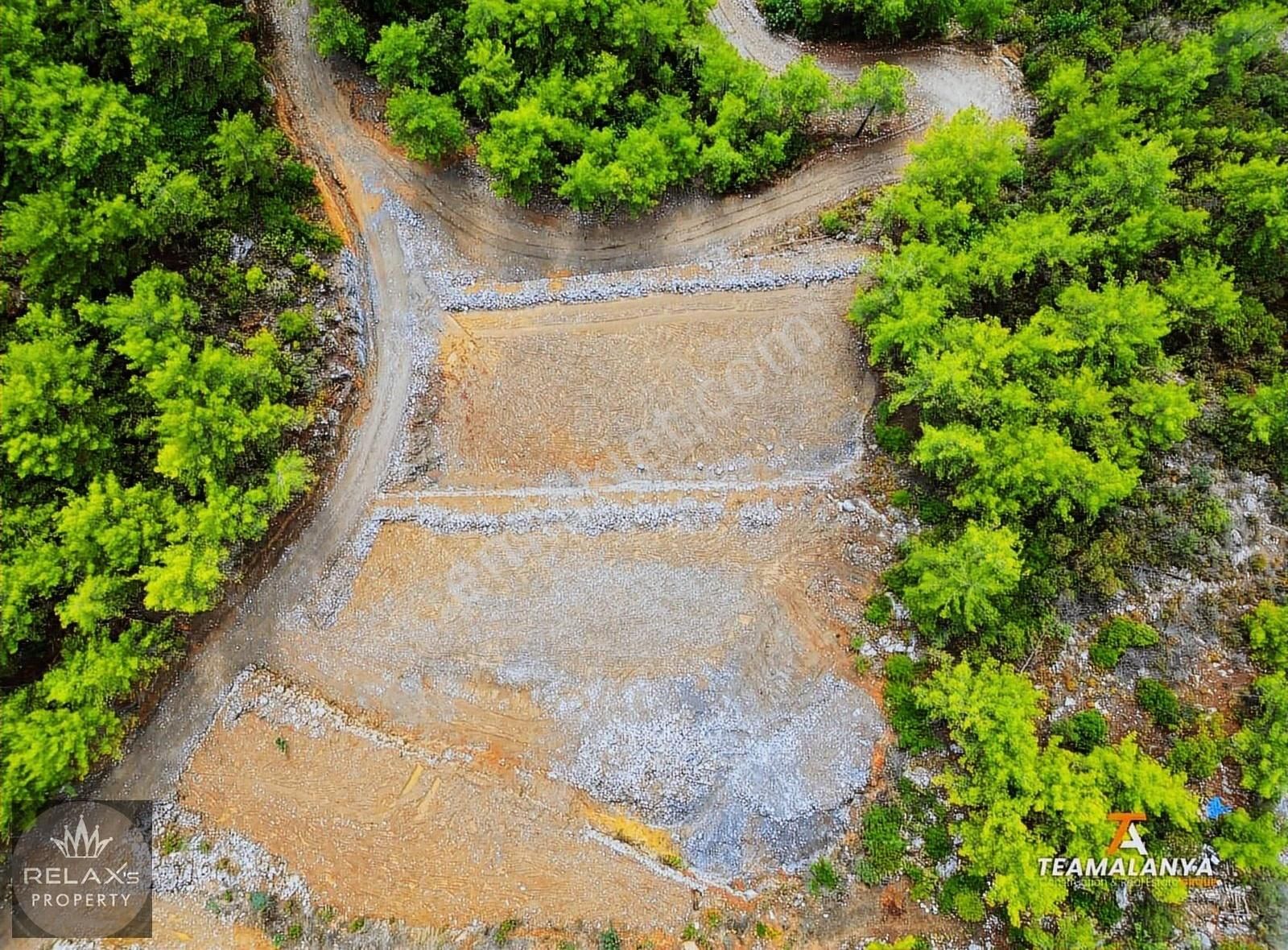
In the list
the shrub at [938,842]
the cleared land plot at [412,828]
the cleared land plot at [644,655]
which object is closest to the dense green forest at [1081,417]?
the shrub at [938,842]

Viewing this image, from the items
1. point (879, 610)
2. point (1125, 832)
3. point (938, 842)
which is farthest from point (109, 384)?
point (1125, 832)

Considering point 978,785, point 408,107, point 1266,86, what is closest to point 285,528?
point 408,107

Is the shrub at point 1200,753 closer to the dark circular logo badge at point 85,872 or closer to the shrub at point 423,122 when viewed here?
the shrub at point 423,122

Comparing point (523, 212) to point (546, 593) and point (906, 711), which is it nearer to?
point (546, 593)

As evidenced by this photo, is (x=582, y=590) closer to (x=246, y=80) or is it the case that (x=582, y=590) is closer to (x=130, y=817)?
(x=130, y=817)

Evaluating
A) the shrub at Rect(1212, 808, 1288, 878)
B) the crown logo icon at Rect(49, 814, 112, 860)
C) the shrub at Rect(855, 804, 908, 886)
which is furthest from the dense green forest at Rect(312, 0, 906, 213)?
the shrub at Rect(1212, 808, 1288, 878)

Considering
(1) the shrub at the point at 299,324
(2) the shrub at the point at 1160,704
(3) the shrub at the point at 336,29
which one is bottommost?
(2) the shrub at the point at 1160,704
